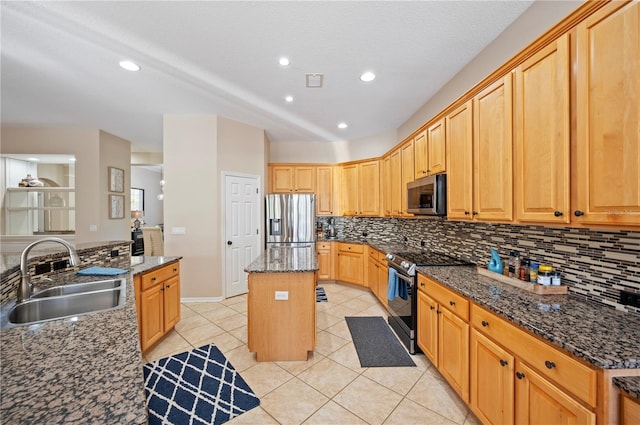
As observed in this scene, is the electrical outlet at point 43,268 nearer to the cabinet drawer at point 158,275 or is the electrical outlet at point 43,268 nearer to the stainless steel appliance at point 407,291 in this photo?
the cabinet drawer at point 158,275

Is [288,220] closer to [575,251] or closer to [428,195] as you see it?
[428,195]

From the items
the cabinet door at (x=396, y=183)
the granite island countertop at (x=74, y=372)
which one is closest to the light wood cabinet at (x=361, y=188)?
the cabinet door at (x=396, y=183)

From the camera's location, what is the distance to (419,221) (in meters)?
3.79

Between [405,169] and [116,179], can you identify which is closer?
[405,169]

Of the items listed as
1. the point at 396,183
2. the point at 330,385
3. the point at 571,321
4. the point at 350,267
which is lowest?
the point at 330,385

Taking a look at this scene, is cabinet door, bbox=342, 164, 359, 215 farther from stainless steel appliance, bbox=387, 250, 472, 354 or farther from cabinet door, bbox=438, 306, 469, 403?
cabinet door, bbox=438, 306, 469, 403

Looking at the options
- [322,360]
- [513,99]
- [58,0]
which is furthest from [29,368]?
[513,99]

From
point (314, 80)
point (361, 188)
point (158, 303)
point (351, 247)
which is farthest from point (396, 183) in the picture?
point (158, 303)

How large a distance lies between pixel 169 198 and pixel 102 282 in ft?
7.15

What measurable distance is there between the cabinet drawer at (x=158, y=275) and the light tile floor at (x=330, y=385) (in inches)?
27.4

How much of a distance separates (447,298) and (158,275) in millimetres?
2682

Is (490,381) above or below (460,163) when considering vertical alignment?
below

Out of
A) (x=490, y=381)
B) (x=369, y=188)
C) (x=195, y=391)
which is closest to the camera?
(x=490, y=381)

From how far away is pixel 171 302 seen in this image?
9.34ft
